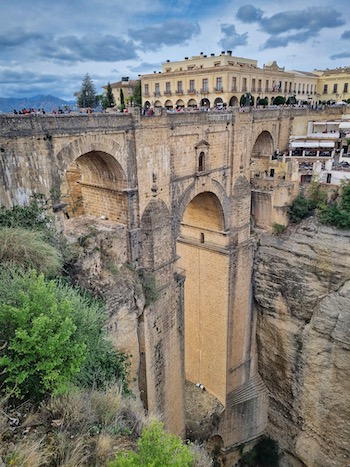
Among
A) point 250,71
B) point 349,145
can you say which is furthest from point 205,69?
point 349,145

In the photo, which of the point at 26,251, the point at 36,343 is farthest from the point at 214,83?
the point at 36,343

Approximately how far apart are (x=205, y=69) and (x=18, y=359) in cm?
2944

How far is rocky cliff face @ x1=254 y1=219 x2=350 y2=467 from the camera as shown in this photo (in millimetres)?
13992

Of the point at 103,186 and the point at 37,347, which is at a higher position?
the point at 103,186

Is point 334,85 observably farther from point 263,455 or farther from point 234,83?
point 263,455

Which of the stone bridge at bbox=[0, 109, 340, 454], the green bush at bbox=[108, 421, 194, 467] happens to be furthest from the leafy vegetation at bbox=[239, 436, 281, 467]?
the green bush at bbox=[108, 421, 194, 467]

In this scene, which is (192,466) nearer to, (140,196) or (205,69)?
(140,196)

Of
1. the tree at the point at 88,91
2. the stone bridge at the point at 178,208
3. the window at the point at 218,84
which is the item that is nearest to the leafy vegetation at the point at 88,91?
the tree at the point at 88,91

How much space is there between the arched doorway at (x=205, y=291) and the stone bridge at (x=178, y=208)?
0.15 feet

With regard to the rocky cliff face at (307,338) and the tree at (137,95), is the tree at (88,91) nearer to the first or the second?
the tree at (137,95)

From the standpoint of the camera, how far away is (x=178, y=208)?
12164 millimetres

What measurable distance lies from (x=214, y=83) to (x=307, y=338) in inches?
875

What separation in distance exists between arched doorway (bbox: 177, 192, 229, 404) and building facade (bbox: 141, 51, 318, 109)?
1618cm

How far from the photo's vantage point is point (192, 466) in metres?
4.79
